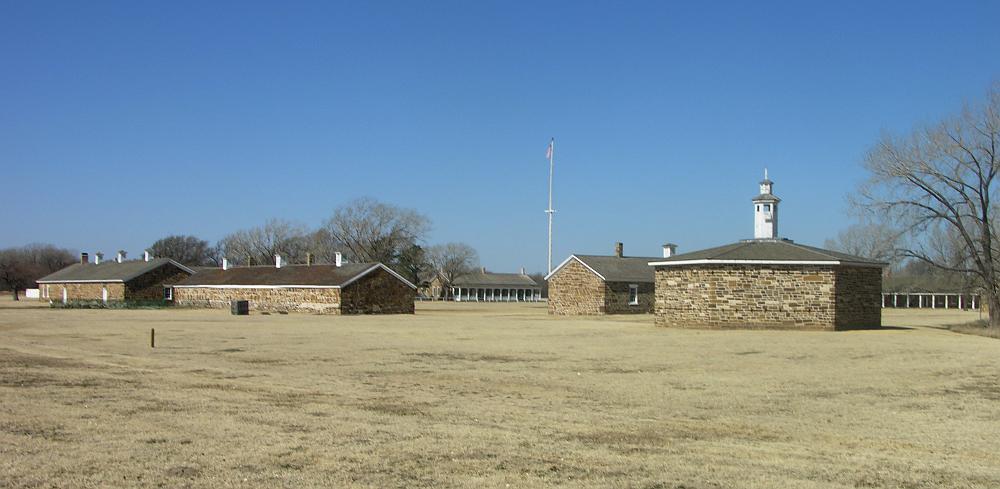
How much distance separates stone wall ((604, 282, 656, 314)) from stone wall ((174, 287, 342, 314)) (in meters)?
13.5

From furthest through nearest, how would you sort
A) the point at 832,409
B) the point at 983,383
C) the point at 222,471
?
the point at 983,383 < the point at 832,409 < the point at 222,471

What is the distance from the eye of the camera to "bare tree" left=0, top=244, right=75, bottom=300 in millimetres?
108000

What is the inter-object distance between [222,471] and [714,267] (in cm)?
3199

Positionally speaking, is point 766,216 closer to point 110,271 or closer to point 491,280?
point 110,271

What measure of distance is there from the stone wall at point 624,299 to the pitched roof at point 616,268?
0.40m

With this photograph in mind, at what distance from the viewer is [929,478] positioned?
9.29 meters

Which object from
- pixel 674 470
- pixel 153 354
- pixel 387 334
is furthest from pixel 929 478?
pixel 387 334

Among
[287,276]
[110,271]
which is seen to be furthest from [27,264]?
[287,276]

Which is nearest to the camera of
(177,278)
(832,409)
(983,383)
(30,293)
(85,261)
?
(832,409)

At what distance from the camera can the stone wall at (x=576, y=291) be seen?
59406 millimetres

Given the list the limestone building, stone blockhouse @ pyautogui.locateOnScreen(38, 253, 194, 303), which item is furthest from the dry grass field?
stone blockhouse @ pyautogui.locateOnScreen(38, 253, 194, 303)

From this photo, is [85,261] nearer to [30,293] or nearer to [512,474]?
[30,293]

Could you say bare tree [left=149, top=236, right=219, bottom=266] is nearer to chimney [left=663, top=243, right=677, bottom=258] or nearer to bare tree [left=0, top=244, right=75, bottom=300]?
bare tree [left=0, top=244, right=75, bottom=300]

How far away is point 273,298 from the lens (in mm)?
62000
